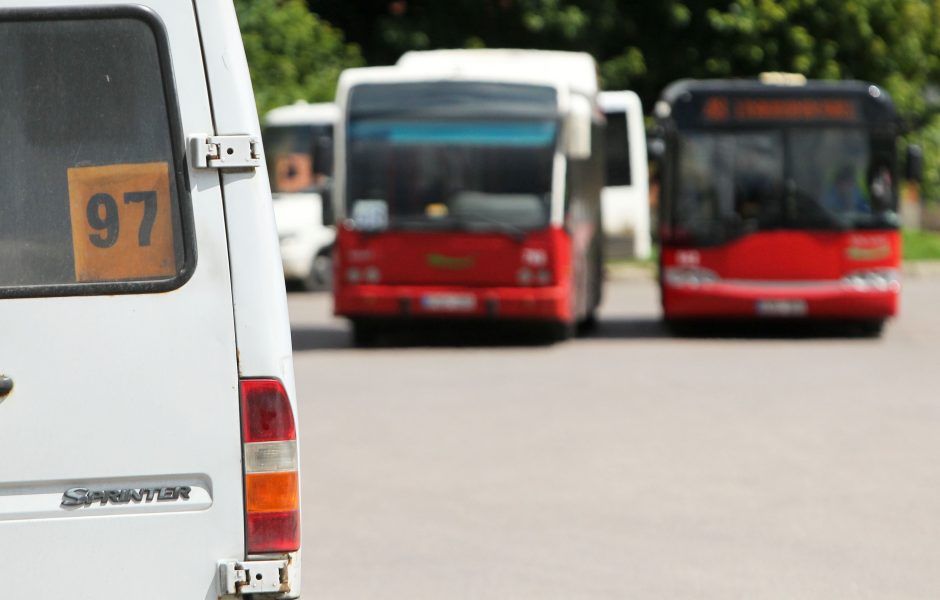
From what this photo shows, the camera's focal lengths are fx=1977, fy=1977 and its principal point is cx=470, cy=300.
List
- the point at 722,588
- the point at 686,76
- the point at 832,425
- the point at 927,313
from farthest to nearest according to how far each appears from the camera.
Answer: the point at 686,76 → the point at 927,313 → the point at 832,425 → the point at 722,588

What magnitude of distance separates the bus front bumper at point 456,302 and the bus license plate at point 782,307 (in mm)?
2081

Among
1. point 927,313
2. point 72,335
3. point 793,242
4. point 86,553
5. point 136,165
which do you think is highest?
point 136,165

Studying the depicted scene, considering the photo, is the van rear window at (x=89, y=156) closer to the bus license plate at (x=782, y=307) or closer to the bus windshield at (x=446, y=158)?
the bus windshield at (x=446, y=158)

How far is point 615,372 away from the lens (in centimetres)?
1603

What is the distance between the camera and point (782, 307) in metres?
19.0

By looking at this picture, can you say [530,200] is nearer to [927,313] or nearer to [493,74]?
[493,74]

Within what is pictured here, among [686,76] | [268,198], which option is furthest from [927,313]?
[268,198]

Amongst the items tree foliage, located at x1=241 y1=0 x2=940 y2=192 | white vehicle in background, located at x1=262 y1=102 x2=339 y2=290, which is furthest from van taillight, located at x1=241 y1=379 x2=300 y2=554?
tree foliage, located at x1=241 y1=0 x2=940 y2=192

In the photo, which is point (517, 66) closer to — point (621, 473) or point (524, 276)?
point (524, 276)

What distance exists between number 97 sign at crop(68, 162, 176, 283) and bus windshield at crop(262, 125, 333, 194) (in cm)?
2482

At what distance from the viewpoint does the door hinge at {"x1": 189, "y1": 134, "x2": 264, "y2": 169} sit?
4441mm

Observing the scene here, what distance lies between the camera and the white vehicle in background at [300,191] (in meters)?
27.7

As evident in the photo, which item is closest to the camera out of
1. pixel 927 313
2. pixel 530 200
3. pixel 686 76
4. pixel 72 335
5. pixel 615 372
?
pixel 72 335

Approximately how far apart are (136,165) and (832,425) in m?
8.57
